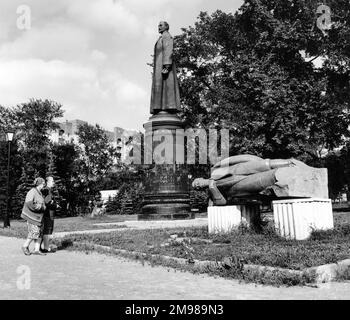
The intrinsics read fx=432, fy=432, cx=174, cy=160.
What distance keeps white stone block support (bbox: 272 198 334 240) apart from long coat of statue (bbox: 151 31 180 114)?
10221 millimetres

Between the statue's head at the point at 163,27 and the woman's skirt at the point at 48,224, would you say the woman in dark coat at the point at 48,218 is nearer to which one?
the woman's skirt at the point at 48,224

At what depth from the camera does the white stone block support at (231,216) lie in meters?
9.59

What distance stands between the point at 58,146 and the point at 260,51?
21.9 metres

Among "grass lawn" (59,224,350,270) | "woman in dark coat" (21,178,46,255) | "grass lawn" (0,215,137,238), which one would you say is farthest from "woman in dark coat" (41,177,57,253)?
"grass lawn" (0,215,137,238)

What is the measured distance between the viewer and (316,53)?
28641 mm

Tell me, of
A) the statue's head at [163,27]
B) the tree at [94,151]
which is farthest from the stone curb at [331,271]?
the tree at [94,151]

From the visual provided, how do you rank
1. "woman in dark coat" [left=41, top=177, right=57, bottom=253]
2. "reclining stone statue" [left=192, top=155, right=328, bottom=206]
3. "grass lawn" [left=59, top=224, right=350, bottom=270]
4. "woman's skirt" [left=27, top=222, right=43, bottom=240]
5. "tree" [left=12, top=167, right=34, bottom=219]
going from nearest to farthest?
"grass lawn" [left=59, top=224, right=350, bottom=270] < "reclining stone statue" [left=192, top=155, right=328, bottom=206] < "woman's skirt" [left=27, top=222, right=43, bottom=240] < "woman in dark coat" [left=41, top=177, right=57, bottom=253] < "tree" [left=12, top=167, right=34, bottom=219]

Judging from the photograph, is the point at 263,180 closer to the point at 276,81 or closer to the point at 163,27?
the point at 163,27

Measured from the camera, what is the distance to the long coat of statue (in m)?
17.9

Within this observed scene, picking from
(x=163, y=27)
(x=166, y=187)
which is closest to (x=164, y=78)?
(x=163, y=27)

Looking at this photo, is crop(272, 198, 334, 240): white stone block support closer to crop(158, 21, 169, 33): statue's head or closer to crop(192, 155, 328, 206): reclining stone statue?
crop(192, 155, 328, 206): reclining stone statue
